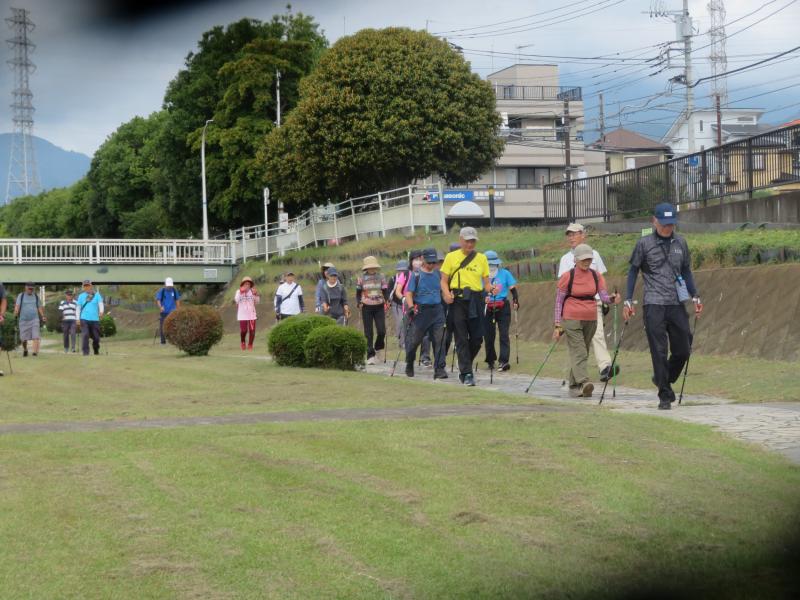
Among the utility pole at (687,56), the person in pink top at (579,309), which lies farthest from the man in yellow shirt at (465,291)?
the utility pole at (687,56)

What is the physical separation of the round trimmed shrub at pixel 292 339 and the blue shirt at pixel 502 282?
299 centimetres

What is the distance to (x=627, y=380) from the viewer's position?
1788 centimetres

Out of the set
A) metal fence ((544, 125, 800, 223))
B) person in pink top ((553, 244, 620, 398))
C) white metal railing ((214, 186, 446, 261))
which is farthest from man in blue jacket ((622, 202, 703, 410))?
white metal railing ((214, 186, 446, 261))

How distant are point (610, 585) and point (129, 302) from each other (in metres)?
93.6

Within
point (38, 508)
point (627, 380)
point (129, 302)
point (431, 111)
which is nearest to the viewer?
point (38, 508)

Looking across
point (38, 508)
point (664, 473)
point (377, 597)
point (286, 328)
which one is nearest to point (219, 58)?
point (377, 597)

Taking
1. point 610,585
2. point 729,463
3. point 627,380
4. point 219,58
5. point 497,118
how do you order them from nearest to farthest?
point 610,585, point 219,58, point 729,463, point 627,380, point 497,118

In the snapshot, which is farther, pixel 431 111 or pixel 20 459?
pixel 431 111

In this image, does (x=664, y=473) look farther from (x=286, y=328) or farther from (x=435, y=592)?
(x=286, y=328)

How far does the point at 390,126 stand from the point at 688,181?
285 inches

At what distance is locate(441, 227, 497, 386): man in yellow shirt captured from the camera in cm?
1703

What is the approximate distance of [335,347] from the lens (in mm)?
20938

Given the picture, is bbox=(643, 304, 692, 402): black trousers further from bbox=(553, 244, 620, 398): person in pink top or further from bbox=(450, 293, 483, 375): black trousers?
bbox=(450, 293, 483, 375): black trousers

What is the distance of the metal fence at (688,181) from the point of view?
23000mm
